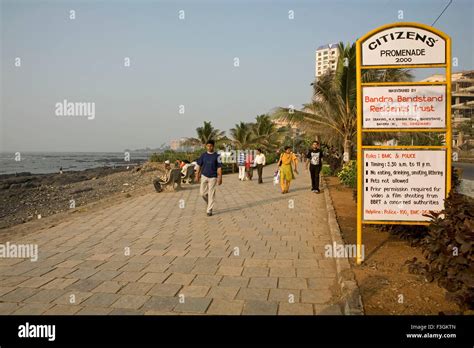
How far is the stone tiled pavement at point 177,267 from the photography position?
3.59 metres

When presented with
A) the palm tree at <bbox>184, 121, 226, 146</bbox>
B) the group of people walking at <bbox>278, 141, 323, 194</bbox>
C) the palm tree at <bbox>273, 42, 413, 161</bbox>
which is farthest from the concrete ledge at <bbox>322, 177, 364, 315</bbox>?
the palm tree at <bbox>184, 121, 226, 146</bbox>

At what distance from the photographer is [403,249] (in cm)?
525

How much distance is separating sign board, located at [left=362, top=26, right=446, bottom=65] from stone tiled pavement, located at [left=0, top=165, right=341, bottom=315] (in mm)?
3135

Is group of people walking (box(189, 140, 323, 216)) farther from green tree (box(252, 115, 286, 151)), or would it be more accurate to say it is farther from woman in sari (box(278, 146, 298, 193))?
green tree (box(252, 115, 286, 151))

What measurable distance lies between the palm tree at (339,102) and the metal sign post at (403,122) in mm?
11378

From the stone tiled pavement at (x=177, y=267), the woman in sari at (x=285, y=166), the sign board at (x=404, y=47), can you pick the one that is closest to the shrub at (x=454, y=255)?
the stone tiled pavement at (x=177, y=267)

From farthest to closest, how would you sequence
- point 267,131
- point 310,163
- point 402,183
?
point 267,131
point 310,163
point 402,183

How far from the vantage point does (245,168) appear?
1853 centimetres

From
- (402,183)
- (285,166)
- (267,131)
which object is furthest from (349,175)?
(267,131)

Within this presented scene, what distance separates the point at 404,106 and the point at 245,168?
1400 centimetres

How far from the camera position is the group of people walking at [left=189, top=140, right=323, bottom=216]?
8.49 meters

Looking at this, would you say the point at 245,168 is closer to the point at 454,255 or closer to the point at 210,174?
the point at 210,174
